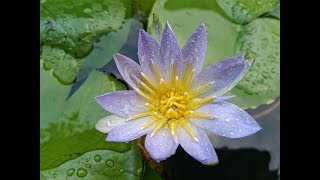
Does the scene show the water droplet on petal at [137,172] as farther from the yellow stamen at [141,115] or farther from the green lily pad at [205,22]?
the green lily pad at [205,22]

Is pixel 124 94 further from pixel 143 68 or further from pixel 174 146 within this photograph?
pixel 174 146

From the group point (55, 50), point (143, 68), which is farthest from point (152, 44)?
point (55, 50)

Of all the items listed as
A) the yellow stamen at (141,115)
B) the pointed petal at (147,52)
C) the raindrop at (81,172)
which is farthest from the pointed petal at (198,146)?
the raindrop at (81,172)

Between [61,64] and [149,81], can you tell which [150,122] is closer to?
[149,81]

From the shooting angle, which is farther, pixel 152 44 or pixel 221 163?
pixel 221 163

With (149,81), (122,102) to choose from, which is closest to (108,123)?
(122,102)

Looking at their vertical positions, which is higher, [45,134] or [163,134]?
[163,134]

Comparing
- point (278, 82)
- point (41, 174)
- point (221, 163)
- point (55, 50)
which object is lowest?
point (41, 174)
